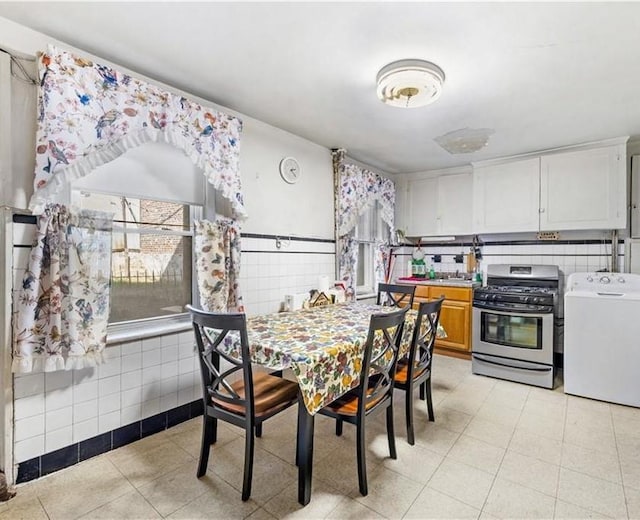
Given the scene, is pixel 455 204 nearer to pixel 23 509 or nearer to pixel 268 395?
pixel 268 395

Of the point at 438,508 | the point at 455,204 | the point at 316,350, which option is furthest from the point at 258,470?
the point at 455,204

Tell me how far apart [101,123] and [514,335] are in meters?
3.71

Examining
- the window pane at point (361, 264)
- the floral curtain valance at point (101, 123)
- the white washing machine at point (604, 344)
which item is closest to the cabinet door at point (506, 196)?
the white washing machine at point (604, 344)

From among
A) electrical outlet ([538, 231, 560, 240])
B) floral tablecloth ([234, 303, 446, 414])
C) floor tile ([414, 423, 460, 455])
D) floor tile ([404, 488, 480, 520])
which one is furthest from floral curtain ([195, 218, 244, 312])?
electrical outlet ([538, 231, 560, 240])

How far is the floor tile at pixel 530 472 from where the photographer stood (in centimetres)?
180

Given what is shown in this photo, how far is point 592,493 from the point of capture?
5.72 ft

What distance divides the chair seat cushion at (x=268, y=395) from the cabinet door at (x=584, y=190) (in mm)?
3178

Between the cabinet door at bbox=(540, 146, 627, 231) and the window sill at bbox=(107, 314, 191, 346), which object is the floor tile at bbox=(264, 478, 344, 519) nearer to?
the window sill at bbox=(107, 314, 191, 346)

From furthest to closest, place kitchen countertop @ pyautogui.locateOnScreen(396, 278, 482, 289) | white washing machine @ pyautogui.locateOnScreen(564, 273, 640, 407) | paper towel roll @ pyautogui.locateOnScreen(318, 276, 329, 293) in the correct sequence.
→ kitchen countertop @ pyautogui.locateOnScreen(396, 278, 482, 289) → paper towel roll @ pyautogui.locateOnScreen(318, 276, 329, 293) → white washing machine @ pyautogui.locateOnScreen(564, 273, 640, 407)

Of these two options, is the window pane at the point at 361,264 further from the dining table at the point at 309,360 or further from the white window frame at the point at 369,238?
the dining table at the point at 309,360

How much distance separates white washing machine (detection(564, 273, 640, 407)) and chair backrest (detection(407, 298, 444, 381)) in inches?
55.4

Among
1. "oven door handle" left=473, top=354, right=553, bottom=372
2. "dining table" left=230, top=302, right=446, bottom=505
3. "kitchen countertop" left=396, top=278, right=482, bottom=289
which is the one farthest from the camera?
"kitchen countertop" left=396, top=278, right=482, bottom=289

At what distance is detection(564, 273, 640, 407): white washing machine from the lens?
2744 mm

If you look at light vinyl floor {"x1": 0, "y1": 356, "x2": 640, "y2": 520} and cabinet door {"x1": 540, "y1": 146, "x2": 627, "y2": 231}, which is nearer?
light vinyl floor {"x1": 0, "y1": 356, "x2": 640, "y2": 520}
